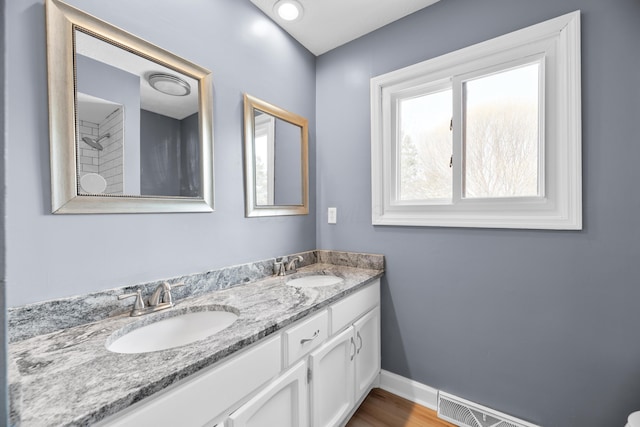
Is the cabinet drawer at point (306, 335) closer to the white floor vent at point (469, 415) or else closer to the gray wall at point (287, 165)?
the gray wall at point (287, 165)

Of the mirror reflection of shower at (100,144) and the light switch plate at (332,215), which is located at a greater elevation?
the mirror reflection of shower at (100,144)

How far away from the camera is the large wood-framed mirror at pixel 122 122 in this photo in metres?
0.95

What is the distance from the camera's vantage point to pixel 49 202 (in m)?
0.93

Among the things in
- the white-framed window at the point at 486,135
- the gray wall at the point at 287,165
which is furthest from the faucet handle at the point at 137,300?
the white-framed window at the point at 486,135

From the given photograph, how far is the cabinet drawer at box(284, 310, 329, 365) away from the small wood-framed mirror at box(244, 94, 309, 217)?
2.40ft

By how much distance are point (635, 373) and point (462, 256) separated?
81 cm

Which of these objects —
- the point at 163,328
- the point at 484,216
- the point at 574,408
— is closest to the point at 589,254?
the point at 484,216

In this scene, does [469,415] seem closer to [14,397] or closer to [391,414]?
[391,414]

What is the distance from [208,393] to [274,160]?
135 cm

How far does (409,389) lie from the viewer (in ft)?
5.78

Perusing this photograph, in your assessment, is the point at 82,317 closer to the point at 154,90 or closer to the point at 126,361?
the point at 126,361

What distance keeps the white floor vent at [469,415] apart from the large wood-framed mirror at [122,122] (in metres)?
1.78

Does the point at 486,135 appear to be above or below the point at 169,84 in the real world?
below

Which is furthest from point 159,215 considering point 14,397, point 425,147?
point 425,147
